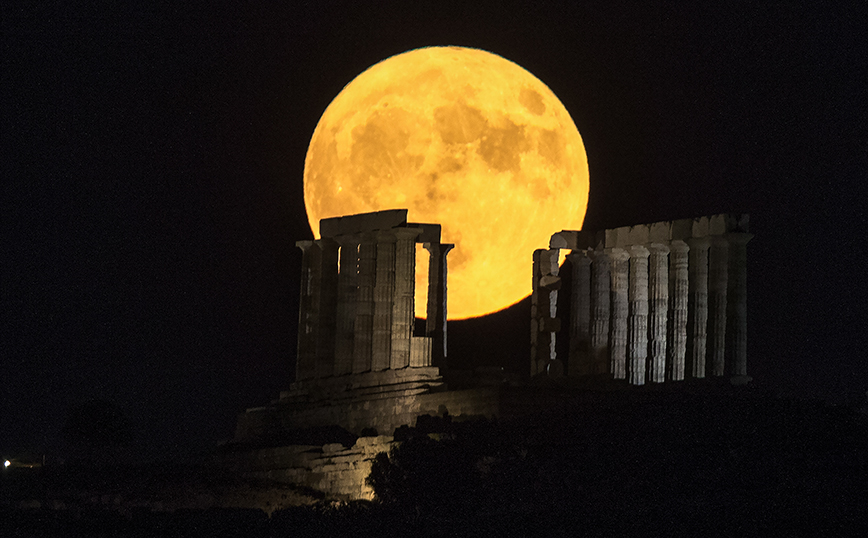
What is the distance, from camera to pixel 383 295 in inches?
2758

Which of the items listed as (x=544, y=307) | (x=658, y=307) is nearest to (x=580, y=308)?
(x=544, y=307)

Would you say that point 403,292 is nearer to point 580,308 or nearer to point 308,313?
point 308,313

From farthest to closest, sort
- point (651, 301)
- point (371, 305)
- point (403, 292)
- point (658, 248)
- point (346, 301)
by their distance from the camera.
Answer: point (346, 301) < point (651, 301) < point (658, 248) < point (371, 305) < point (403, 292)

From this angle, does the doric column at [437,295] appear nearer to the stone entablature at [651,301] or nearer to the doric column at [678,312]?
the stone entablature at [651,301]

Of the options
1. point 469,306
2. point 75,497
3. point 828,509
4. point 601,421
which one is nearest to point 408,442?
point 601,421

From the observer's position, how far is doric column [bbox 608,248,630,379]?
72.1 metres

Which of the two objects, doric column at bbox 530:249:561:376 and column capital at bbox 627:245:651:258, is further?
doric column at bbox 530:249:561:376

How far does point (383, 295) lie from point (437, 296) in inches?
118

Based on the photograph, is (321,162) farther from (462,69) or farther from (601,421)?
(601,421)

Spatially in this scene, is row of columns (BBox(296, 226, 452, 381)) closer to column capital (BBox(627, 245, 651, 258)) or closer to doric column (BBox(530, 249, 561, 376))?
doric column (BBox(530, 249, 561, 376))

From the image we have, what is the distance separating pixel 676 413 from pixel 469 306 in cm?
2536

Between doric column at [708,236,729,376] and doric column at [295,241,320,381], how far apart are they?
19.1 m

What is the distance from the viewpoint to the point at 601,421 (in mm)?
57250

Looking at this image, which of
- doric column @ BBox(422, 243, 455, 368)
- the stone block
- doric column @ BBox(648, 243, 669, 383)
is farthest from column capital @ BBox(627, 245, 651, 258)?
the stone block
